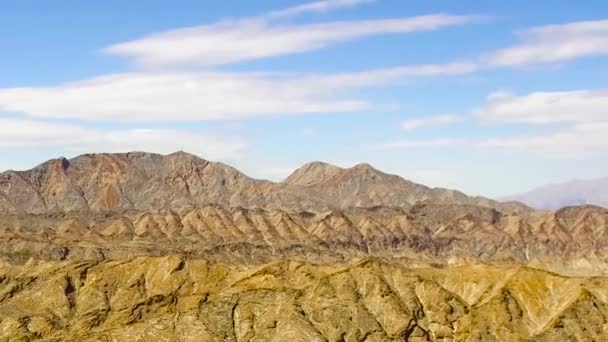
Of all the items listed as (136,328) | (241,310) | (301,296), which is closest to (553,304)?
(301,296)

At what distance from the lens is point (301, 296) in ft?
607

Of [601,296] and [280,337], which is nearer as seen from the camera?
[280,337]

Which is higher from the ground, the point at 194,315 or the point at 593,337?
the point at 194,315

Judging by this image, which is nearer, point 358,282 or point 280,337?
point 280,337

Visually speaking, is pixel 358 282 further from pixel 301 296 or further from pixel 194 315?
pixel 194 315

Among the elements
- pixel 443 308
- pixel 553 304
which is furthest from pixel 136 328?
pixel 553 304

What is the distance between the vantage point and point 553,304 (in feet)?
623

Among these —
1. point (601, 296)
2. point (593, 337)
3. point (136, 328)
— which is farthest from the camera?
point (601, 296)

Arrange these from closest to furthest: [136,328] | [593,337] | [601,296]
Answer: [136,328] < [593,337] < [601,296]

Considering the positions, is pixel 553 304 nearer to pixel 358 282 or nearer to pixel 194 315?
pixel 358 282

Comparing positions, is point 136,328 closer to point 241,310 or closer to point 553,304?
point 241,310

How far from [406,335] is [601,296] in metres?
46.5

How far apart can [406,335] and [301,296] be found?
23861 millimetres

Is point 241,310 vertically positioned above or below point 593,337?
above
